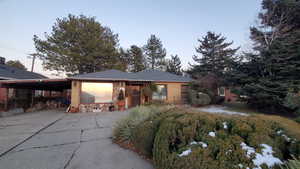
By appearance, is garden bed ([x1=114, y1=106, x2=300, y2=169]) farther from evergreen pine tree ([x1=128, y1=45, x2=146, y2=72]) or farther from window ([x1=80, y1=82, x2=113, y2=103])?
evergreen pine tree ([x1=128, y1=45, x2=146, y2=72])

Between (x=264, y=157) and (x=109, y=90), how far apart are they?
8859 mm

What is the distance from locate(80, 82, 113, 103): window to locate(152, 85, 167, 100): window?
12.9 ft

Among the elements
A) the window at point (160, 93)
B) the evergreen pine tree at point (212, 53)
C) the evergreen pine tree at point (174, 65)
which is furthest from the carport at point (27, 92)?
the evergreen pine tree at point (174, 65)

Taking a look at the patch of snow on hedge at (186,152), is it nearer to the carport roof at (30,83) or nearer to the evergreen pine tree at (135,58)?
the carport roof at (30,83)

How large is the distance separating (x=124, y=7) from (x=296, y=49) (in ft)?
38.0

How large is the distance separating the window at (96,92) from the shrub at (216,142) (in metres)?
7.49

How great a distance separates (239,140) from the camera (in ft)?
6.10

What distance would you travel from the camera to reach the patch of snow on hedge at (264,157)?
1.60m

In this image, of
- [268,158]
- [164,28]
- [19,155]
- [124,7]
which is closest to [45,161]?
[19,155]

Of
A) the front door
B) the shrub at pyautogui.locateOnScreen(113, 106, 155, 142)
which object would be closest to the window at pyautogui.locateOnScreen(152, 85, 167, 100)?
the front door

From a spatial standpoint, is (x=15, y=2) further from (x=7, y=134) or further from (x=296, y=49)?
(x=296, y=49)

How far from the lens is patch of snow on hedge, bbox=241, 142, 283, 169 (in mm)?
1600

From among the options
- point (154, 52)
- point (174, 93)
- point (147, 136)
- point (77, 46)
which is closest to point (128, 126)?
point (147, 136)

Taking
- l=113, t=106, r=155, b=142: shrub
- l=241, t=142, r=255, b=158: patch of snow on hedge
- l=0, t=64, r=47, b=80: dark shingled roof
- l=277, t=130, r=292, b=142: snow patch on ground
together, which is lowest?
l=113, t=106, r=155, b=142: shrub
